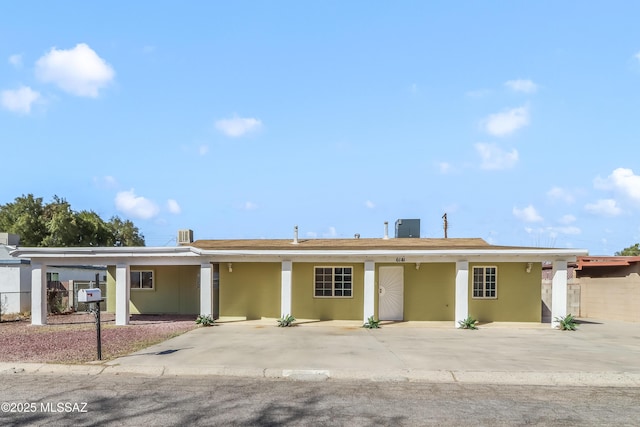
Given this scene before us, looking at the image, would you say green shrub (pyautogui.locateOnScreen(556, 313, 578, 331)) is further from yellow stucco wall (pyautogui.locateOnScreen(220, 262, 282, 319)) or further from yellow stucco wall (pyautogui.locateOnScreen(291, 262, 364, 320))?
yellow stucco wall (pyautogui.locateOnScreen(220, 262, 282, 319))

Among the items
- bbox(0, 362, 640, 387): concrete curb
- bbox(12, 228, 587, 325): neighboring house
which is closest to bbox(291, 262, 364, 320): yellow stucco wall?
bbox(12, 228, 587, 325): neighboring house

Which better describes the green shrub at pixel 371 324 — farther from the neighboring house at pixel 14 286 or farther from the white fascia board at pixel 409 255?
the neighboring house at pixel 14 286

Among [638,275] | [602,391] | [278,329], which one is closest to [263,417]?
[602,391]

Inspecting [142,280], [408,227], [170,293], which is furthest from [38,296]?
[408,227]

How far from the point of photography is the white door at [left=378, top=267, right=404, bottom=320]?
17750 millimetres

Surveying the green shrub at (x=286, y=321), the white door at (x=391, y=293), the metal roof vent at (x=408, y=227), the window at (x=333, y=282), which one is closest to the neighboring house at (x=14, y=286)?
the green shrub at (x=286, y=321)

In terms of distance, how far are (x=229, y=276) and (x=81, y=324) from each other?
5.49 metres

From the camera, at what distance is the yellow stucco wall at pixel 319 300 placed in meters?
17.7

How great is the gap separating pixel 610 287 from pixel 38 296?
23599 millimetres

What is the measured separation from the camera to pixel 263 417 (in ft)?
19.8

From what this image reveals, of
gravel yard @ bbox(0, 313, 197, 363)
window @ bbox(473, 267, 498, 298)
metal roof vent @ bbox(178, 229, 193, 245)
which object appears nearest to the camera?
gravel yard @ bbox(0, 313, 197, 363)

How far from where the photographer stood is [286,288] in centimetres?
1659

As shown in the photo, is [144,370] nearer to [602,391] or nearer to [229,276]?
[602,391]

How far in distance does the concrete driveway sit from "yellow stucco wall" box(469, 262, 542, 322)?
1.52 m
